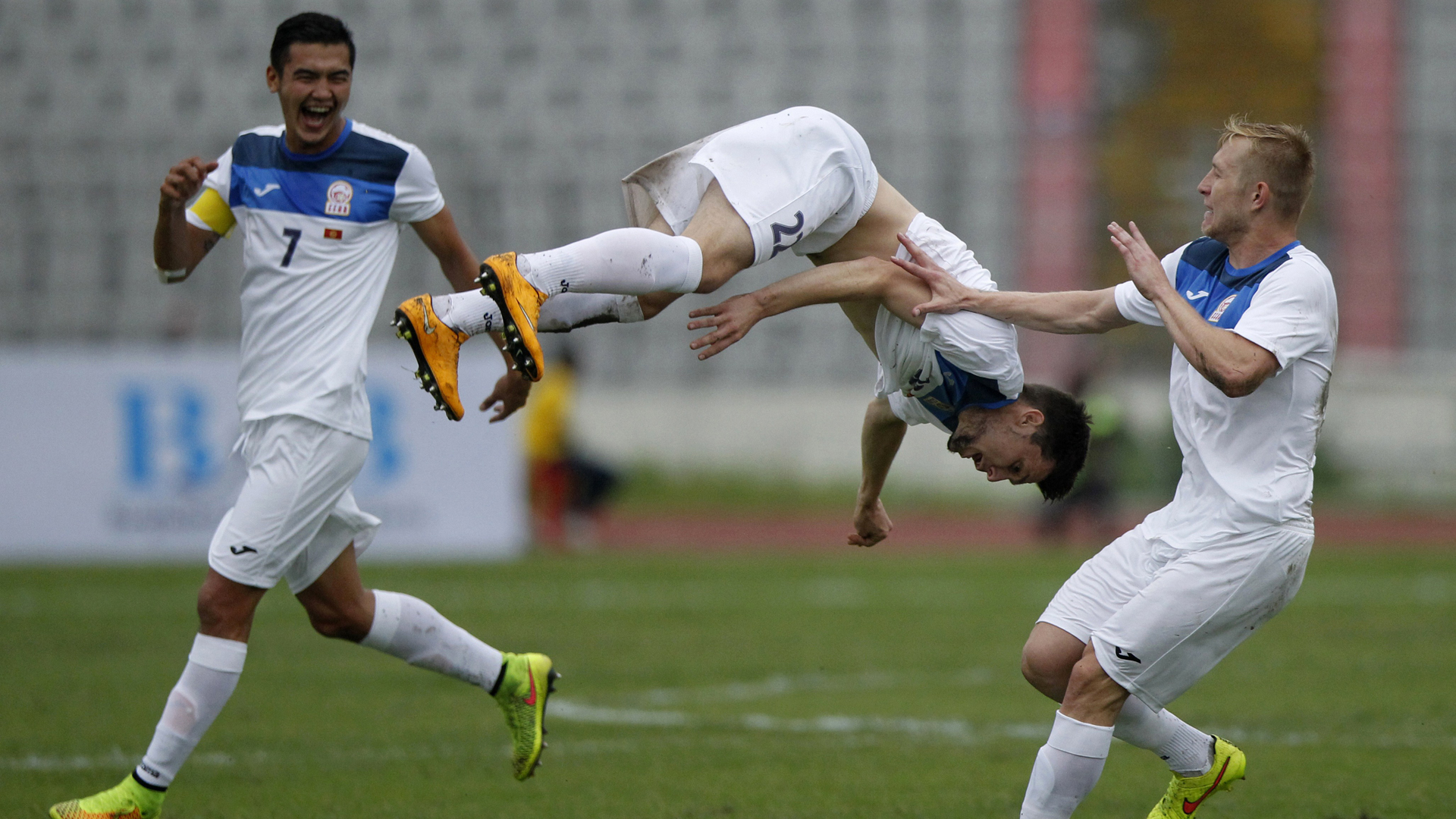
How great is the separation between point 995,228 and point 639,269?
18032 millimetres

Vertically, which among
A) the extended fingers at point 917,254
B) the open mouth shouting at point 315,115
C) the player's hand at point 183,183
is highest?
the open mouth shouting at point 315,115

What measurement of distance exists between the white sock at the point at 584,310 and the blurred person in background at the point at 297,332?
0.65 m

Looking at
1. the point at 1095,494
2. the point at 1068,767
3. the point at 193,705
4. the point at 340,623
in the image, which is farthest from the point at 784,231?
the point at 1095,494

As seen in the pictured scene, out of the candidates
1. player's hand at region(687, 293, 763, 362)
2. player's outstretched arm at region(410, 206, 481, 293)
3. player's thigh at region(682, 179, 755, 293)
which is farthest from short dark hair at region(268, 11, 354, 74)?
player's hand at region(687, 293, 763, 362)

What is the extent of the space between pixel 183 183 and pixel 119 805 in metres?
2.14

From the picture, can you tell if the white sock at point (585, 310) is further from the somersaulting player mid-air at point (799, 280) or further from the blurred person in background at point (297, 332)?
the blurred person in background at point (297, 332)

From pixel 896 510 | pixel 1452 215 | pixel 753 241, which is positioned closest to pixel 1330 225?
pixel 1452 215

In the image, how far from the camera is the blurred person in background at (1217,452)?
15.5 feet

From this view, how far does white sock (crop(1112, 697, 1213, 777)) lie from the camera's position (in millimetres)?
5391

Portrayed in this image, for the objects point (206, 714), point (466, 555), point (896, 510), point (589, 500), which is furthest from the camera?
point (896, 510)

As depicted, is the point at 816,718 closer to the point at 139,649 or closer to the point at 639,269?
the point at 639,269

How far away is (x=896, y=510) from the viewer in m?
21.5

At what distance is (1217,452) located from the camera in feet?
16.3

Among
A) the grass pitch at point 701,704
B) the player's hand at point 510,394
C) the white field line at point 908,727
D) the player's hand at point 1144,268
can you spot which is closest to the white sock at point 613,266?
the player's hand at point 510,394
